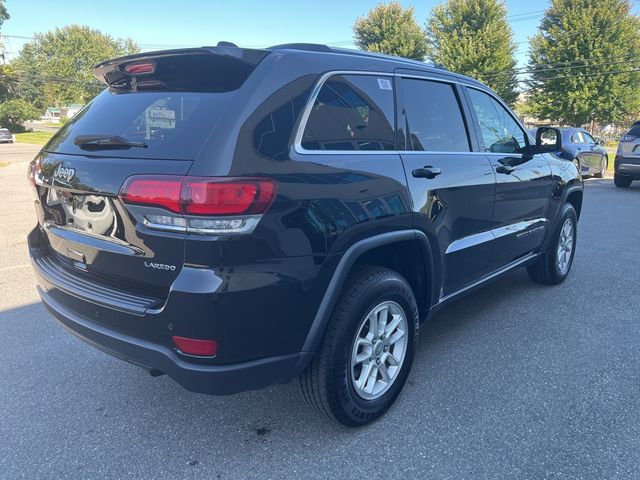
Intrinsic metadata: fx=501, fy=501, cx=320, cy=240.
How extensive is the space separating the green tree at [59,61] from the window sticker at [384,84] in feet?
318

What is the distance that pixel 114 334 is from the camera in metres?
2.27

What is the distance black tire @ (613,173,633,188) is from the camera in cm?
1334

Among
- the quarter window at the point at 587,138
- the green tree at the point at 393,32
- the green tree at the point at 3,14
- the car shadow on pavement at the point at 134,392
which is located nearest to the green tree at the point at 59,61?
the green tree at the point at 3,14

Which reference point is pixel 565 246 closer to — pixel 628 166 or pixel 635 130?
pixel 628 166

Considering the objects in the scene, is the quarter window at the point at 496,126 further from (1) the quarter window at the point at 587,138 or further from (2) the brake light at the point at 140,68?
(1) the quarter window at the point at 587,138

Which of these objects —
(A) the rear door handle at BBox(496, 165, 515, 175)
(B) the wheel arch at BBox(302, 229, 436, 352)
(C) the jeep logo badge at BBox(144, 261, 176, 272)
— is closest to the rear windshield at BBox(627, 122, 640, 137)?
(A) the rear door handle at BBox(496, 165, 515, 175)

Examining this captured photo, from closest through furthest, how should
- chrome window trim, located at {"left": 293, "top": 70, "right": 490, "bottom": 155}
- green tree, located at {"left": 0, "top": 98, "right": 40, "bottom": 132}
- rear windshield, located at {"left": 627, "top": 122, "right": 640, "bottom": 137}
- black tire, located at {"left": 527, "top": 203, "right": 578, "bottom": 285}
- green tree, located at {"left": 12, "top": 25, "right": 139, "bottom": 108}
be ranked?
chrome window trim, located at {"left": 293, "top": 70, "right": 490, "bottom": 155} < black tire, located at {"left": 527, "top": 203, "right": 578, "bottom": 285} < rear windshield, located at {"left": 627, "top": 122, "right": 640, "bottom": 137} < green tree, located at {"left": 0, "top": 98, "right": 40, "bottom": 132} < green tree, located at {"left": 12, "top": 25, "right": 139, "bottom": 108}

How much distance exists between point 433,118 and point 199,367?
2.10 meters

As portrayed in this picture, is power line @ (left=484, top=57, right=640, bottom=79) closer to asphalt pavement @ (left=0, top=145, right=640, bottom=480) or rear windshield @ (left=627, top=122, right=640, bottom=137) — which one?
rear windshield @ (left=627, top=122, right=640, bottom=137)

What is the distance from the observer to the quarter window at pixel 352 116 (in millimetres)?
2355

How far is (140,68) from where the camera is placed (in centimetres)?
251

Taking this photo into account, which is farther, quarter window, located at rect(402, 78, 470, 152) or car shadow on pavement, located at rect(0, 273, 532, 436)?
quarter window, located at rect(402, 78, 470, 152)

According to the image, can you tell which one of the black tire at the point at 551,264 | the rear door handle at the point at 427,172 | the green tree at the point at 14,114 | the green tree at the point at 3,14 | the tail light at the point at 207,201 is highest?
the green tree at the point at 3,14

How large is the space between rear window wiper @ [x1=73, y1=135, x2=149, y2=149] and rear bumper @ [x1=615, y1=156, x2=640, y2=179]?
44.1 ft
